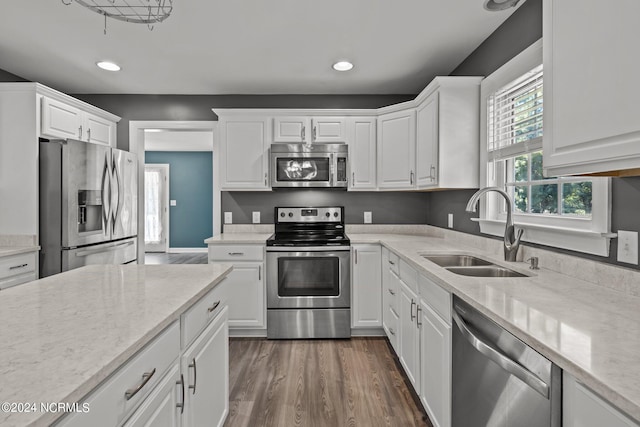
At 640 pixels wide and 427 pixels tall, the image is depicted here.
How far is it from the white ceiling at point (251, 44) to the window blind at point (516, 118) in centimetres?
50

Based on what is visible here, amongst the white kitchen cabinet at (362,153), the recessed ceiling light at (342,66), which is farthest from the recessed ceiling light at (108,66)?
the white kitchen cabinet at (362,153)

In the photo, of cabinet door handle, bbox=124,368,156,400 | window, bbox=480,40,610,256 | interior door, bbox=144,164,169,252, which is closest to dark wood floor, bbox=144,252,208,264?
interior door, bbox=144,164,169,252

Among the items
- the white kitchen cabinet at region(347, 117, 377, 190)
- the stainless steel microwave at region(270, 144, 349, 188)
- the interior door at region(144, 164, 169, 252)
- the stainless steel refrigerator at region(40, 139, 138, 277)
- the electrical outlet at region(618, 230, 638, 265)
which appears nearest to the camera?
the electrical outlet at region(618, 230, 638, 265)

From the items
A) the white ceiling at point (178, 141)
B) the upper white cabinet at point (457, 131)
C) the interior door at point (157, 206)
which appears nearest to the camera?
the upper white cabinet at point (457, 131)

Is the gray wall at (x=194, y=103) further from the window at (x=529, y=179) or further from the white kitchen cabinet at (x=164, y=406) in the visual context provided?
the white kitchen cabinet at (x=164, y=406)

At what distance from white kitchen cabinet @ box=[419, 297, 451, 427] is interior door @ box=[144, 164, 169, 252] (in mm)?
7113

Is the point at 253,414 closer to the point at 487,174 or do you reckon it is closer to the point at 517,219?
the point at 517,219

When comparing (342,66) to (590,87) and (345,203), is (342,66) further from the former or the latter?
(590,87)

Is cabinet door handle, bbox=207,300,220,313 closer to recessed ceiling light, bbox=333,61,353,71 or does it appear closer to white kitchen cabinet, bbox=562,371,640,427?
white kitchen cabinet, bbox=562,371,640,427

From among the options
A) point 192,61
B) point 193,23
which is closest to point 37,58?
point 192,61

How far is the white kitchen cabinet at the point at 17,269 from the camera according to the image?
2457 millimetres

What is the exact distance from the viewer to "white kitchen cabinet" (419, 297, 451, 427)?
1566 mm

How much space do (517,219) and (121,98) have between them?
13.2ft

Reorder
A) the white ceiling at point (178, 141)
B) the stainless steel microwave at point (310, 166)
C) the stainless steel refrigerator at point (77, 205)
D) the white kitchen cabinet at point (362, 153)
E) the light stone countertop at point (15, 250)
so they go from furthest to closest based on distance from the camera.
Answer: the white ceiling at point (178, 141), the white kitchen cabinet at point (362, 153), the stainless steel microwave at point (310, 166), the stainless steel refrigerator at point (77, 205), the light stone countertop at point (15, 250)
